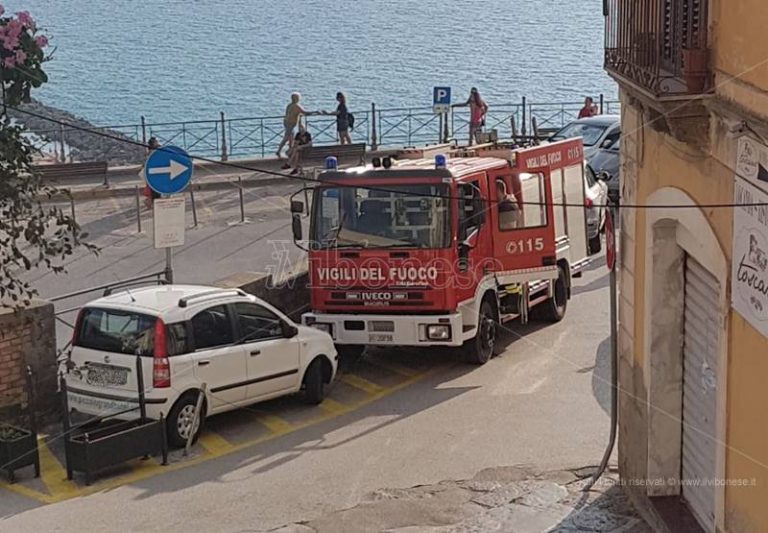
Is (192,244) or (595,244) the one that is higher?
(192,244)

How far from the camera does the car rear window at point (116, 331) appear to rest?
13820mm

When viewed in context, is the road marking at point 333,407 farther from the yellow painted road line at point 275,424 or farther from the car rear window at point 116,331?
the car rear window at point 116,331

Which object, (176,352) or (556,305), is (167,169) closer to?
(176,352)

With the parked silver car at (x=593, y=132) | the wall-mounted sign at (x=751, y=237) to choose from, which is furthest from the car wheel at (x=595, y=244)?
the wall-mounted sign at (x=751, y=237)

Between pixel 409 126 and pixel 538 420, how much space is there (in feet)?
69.0

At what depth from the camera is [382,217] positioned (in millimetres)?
16406

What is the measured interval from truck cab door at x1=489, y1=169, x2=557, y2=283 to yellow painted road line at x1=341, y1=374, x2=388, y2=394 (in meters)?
2.30

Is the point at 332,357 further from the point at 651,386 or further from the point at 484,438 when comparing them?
the point at 651,386

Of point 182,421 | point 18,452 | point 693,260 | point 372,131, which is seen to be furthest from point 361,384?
point 372,131

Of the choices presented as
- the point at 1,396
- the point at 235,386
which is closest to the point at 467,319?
the point at 235,386

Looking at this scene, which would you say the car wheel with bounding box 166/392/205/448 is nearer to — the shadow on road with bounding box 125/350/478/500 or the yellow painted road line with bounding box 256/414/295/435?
the shadow on road with bounding box 125/350/478/500

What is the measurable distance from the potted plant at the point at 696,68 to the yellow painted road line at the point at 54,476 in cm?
732

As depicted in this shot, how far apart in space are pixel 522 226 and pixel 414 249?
6.30 ft

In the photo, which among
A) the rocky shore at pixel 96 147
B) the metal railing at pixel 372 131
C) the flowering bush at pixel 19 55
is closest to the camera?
the flowering bush at pixel 19 55
